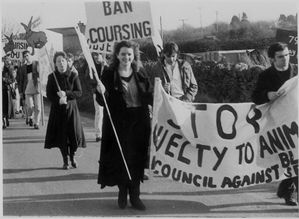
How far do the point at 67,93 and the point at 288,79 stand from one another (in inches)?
117

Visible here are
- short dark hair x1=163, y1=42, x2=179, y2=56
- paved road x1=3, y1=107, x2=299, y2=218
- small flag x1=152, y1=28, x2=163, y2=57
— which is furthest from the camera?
short dark hair x1=163, y1=42, x2=179, y2=56

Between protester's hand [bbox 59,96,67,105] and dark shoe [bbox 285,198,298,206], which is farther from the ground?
protester's hand [bbox 59,96,67,105]

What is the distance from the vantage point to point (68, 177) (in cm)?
694

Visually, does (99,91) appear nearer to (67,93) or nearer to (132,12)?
(132,12)

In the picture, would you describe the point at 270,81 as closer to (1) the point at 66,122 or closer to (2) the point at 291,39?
(2) the point at 291,39

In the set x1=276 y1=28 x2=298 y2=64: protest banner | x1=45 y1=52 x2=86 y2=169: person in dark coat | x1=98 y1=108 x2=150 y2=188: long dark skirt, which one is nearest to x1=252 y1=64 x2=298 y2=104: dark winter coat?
x1=276 y1=28 x2=298 y2=64: protest banner

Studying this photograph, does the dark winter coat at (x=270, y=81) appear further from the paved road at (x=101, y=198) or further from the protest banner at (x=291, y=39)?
the paved road at (x=101, y=198)

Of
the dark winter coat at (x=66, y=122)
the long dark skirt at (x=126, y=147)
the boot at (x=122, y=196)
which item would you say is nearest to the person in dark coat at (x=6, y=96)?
the dark winter coat at (x=66, y=122)

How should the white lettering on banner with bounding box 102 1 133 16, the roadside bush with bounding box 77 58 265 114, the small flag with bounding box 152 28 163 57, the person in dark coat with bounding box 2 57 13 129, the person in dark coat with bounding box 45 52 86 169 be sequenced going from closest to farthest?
1. the white lettering on banner with bounding box 102 1 133 16
2. the small flag with bounding box 152 28 163 57
3. the person in dark coat with bounding box 45 52 86 169
4. the roadside bush with bounding box 77 58 265 114
5. the person in dark coat with bounding box 2 57 13 129

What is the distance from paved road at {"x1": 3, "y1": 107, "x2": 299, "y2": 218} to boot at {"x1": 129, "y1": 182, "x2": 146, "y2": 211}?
0.06m

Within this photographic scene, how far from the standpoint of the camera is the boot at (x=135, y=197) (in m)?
5.68

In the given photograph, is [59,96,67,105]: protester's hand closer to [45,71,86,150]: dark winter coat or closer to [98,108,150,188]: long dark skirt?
[45,71,86,150]: dark winter coat

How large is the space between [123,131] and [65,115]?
6.58 feet

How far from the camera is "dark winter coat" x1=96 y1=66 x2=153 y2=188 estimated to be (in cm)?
561
